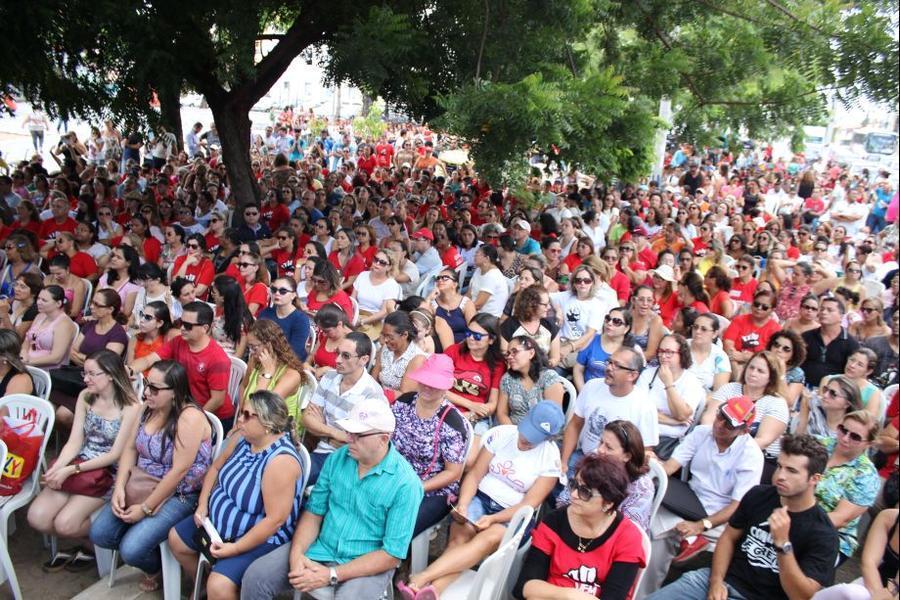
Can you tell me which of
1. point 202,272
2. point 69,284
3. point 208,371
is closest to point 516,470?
point 208,371

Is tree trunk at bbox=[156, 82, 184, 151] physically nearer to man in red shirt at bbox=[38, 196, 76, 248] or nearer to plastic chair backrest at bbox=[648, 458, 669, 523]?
man in red shirt at bbox=[38, 196, 76, 248]

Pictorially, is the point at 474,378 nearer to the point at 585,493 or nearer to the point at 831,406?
the point at 585,493

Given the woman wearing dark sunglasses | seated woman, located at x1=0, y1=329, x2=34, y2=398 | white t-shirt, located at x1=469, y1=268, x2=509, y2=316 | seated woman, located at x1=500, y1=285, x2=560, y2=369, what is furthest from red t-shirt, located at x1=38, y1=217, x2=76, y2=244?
seated woman, located at x1=500, y1=285, x2=560, y2=369

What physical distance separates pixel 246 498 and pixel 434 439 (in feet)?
3.31

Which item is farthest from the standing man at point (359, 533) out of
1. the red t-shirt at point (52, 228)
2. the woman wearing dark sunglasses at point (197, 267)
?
the red t-shirt at point (52, 228)

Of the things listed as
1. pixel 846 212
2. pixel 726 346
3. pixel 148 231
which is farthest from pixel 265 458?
pixel 846 212

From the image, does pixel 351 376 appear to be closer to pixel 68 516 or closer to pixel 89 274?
pixel 68 516

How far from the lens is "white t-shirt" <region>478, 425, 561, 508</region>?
381cm

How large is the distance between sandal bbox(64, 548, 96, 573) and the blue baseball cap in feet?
8.20

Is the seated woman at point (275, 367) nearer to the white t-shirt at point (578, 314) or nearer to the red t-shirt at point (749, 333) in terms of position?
the white t-shirt at point (578, 314)

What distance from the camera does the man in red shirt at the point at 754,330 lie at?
19.5 ft

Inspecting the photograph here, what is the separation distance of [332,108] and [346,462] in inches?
1716

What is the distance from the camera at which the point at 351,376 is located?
Result: 440cm

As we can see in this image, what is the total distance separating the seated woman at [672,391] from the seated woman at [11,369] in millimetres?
3726
